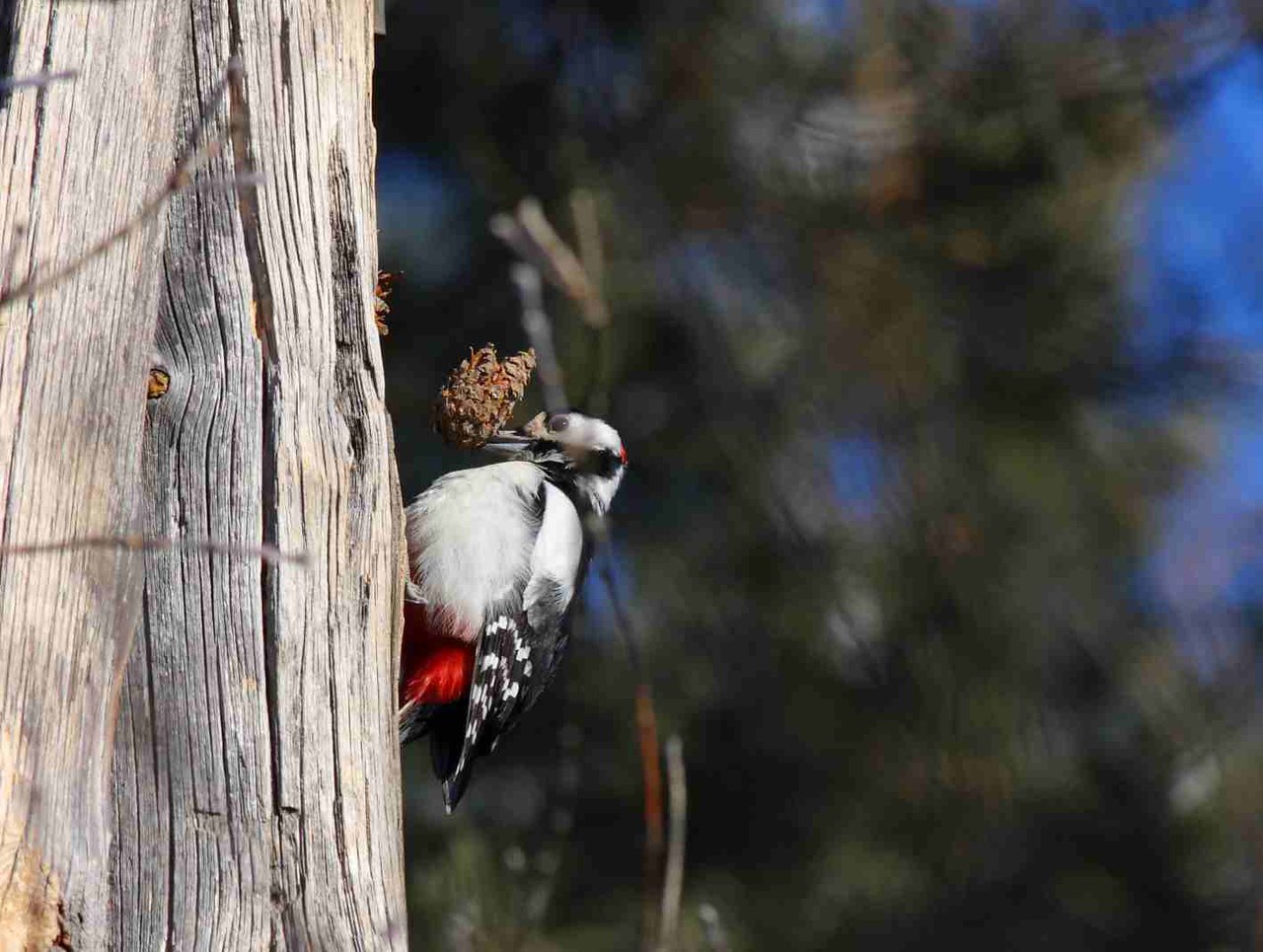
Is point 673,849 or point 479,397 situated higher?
point 479,397

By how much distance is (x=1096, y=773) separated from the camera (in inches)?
248

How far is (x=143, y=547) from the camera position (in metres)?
1.76

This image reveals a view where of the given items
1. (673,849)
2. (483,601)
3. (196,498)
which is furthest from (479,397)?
(673,849)

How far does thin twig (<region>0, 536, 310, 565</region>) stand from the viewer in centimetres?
168

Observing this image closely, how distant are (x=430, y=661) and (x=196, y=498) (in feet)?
5.23

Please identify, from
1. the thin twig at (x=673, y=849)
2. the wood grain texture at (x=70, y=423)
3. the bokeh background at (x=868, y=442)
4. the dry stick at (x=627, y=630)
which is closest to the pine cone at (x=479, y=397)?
the dry stick at (x=627, y=630)

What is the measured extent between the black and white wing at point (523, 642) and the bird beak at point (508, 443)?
24 centimetres

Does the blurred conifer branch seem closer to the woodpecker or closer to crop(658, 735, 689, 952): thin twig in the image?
crop(658, 735, 689, 952): thin twig

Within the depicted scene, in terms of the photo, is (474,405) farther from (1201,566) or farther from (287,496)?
(1201,566)

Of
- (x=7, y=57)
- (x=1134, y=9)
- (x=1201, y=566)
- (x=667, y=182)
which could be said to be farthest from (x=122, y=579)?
(x=1134, y=9)

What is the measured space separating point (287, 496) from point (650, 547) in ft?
14.1

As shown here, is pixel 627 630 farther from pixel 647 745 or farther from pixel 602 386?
pixel 602 386

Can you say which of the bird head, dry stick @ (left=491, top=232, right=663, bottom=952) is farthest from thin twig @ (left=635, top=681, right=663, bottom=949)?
the bird head

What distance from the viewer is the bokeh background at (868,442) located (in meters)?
6.05
